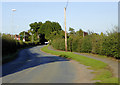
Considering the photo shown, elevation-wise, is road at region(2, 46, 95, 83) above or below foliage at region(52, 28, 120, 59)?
below

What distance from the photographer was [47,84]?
9.04 meters

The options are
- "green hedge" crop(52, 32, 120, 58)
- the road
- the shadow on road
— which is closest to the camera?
the road

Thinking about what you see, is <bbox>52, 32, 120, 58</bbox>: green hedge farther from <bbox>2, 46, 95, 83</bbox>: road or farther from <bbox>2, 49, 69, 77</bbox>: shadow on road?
<bbox>2, 49, 69, 77</bbox>: shadow on road

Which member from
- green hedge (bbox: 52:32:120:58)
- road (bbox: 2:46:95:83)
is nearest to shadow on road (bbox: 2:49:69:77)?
road (bbox: 2:46:95:83)

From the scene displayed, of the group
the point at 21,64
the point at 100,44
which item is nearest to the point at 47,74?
the point at 21,64

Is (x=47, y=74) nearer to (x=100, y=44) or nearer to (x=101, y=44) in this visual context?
(x=101, y=44)

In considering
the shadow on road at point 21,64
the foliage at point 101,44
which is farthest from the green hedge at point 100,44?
the shadow on road at point 21,64

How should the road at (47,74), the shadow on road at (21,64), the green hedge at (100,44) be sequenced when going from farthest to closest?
the green hedge at (100,44) < the shadow on road at (21,64) < the road at (47,74)

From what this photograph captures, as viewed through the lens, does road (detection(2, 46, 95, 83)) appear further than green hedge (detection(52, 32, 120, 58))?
A: No

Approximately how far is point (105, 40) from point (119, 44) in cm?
417

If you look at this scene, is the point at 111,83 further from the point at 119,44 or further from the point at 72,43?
the point at 72,43

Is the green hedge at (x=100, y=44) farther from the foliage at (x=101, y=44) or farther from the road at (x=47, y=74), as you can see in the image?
the road at (x=47, y=74)

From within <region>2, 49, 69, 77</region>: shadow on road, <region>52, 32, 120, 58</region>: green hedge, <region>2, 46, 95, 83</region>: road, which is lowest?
<region>2, 49, 69, 77</region>: shadow on road

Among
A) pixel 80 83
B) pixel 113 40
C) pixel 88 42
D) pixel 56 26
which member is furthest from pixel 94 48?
pixel 56 26
